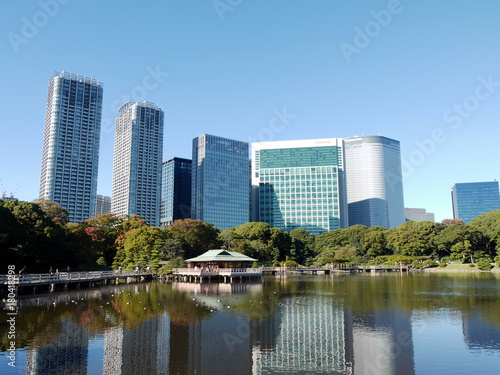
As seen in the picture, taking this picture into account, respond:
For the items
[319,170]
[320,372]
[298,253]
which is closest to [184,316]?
[320,372]

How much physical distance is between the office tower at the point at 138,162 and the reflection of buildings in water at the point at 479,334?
15361 centimetres

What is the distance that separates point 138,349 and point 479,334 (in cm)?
1691

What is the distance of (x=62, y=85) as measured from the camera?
472ft

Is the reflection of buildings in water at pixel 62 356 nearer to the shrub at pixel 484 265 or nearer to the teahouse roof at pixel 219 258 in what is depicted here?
the teahouse roof at pixel 219 258

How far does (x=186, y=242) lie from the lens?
69.1 metres

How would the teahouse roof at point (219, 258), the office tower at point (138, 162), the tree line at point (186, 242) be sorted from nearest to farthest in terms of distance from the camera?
the tree line at point (186, 242)
the teahouse roof at point (219, 258)
the office tower at point (138, 162)

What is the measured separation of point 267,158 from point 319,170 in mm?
24041

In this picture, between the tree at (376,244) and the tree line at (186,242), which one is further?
the tree at (376,244)

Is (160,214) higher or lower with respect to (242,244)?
higher

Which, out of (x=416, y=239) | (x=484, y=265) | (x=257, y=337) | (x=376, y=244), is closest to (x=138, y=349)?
(x=257, y=337)

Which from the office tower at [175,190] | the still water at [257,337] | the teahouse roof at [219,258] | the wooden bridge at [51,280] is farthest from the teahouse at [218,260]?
the office tower at [175,190]

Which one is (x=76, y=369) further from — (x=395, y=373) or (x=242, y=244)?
(x=242, y=244)

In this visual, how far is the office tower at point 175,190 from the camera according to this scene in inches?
6836

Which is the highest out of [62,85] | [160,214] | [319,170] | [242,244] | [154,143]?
[62,85]
